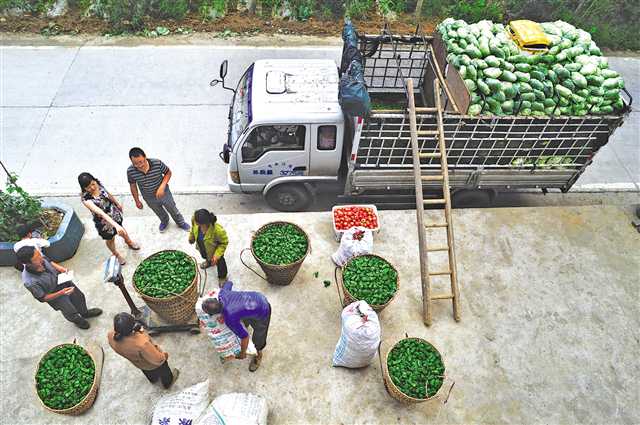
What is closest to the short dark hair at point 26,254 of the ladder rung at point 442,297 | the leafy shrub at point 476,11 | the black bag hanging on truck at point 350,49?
the ladder rung at point 442,297

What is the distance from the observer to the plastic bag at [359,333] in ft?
14.8

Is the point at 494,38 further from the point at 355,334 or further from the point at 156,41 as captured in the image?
the point at 156,41

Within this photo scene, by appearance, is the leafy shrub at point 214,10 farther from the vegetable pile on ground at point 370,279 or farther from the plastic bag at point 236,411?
the plastic bag at point 236,411

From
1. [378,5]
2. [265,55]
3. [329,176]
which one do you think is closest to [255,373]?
[329,176]

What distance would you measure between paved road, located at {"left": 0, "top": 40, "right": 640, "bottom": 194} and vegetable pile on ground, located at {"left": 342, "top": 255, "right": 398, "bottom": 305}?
12.4 feet

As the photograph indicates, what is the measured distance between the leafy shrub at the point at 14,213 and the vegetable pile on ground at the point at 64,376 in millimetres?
2201

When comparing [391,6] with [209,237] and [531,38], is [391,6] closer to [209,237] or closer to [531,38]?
[531,38]

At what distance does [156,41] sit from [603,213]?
37.8 ft

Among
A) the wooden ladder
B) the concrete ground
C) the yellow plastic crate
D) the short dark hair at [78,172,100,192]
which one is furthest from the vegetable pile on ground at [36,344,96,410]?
the yellow plastic crate

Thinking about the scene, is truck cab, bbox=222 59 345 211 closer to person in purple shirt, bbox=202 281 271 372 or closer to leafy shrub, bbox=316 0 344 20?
person in purple shirt, bbox=202 281 271 372

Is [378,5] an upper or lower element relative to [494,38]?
lower

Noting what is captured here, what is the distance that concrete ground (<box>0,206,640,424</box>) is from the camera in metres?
4.91

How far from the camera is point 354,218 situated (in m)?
6.52

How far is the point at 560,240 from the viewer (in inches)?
266
